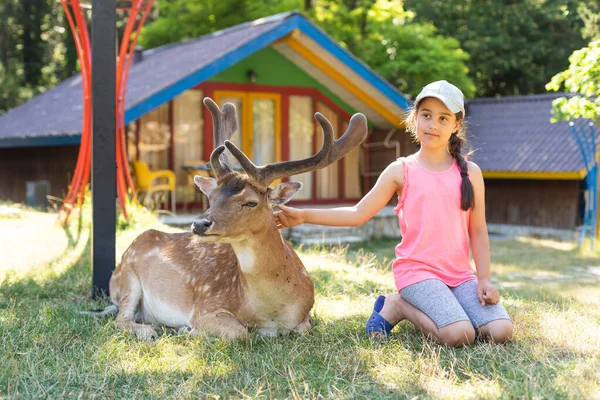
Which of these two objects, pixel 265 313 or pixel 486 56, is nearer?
pixel 265 313

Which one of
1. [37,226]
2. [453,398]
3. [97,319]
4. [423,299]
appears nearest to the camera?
[453,398]

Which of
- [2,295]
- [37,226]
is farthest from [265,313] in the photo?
[37,226]

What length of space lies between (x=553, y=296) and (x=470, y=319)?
255 cm

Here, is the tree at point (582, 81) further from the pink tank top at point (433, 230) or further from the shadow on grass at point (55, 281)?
the shadow on grass at point (55, 281)

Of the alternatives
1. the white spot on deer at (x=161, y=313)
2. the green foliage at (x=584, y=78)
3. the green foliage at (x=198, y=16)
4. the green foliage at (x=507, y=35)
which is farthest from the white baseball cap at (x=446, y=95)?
the green foliage at (x=507, y=35)

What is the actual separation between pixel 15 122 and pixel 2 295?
35.7ft

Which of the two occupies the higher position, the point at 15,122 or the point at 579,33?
the point at 579,33

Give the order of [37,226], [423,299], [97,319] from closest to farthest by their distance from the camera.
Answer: [423,299], [97,319], [37,226]

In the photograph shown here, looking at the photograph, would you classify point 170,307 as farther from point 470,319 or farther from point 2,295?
point 470,319

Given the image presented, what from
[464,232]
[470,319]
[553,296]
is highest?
[464,232]

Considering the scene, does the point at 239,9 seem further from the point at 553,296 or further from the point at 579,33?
the point at 553,296

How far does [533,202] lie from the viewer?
15.2 metres

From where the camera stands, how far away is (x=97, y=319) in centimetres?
456

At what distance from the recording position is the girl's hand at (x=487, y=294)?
4004mm
